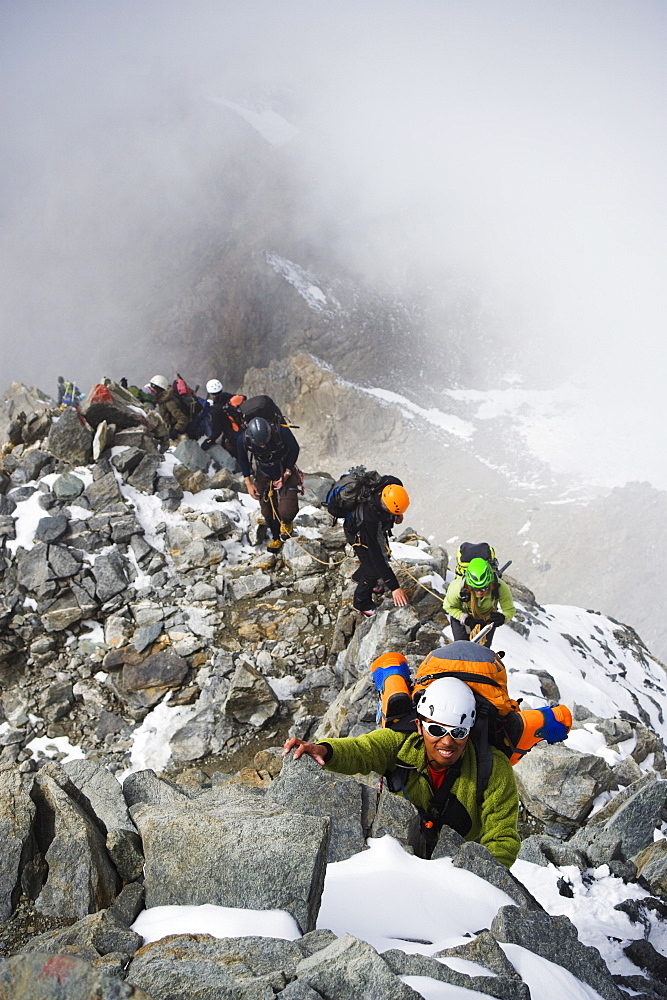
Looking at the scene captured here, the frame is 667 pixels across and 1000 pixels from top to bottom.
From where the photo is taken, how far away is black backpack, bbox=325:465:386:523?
29.5 ft

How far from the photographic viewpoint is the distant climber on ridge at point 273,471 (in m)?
11.0

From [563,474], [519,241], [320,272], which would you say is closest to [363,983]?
[563,474]

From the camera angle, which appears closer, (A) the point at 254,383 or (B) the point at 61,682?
(B) the point at 61,682

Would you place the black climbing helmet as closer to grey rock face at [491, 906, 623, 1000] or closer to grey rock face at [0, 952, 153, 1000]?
grey rock face at [491, 906, 623, 1000]

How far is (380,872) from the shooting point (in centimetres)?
370

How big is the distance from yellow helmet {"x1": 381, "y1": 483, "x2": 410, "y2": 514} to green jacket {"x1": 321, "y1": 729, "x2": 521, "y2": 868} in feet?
15.5

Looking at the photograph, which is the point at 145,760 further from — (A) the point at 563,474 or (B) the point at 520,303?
(B) the point at 520,303

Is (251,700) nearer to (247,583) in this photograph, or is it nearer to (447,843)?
(247,583)

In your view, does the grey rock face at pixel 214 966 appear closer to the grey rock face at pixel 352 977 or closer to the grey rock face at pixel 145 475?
the grey rock face at pixel 352 977

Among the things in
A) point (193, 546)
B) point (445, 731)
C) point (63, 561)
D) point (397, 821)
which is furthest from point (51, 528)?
point (445, 731)

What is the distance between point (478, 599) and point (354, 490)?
2.64 meters

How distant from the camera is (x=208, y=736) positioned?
8.77 m

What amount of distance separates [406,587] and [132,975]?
326 inches

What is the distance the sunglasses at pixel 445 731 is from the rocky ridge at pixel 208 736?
834 mm
